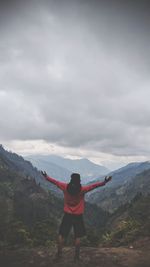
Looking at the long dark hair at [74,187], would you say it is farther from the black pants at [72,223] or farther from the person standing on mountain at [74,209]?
the black pants at [72,223]

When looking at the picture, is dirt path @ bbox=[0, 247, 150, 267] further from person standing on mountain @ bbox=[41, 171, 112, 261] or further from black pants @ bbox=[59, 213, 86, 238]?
black pants @ bbox=[59, 213, 86, 238]

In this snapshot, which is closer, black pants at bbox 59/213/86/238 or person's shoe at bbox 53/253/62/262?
black pants at bbox 59/213/86/238

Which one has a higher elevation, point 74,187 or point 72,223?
point 74,187

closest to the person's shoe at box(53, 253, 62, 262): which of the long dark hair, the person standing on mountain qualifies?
the person standing on mountain

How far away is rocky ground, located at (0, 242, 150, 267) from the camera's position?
484 inches

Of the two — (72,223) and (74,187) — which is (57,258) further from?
(74,187)

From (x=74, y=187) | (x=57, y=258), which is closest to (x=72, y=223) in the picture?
(x=74, y=187)

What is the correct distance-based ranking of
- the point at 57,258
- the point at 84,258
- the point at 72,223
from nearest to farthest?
the point at 72,223
the point at 57,258
the point at 84,258

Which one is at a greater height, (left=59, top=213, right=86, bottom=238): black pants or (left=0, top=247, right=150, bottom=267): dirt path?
(left=59, top=213, right=86, bottom=238): black pants

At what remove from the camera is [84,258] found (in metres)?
12.8

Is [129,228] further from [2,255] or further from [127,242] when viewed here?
[2,255]

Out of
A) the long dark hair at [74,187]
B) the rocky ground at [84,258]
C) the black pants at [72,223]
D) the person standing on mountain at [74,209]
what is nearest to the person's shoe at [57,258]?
the rocky ground at [84,258]

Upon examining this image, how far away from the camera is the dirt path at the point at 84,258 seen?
12.3 metres

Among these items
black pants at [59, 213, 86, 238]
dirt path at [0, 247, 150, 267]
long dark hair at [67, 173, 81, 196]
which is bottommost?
→ dirt path at [0, 247, 150, 267]
